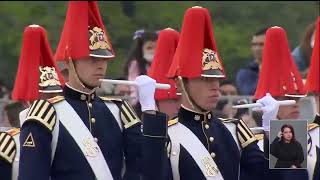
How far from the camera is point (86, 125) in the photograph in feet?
36.3

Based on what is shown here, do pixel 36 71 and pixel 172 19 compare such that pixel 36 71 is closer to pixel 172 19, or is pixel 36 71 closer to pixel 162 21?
pixel 172 19

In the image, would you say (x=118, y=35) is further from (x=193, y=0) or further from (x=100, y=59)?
(x=100, y=59)

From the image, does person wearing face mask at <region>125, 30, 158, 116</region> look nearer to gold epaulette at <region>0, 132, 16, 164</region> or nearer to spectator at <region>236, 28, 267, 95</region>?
spectator at <region>236, 28, 267, 95</region>

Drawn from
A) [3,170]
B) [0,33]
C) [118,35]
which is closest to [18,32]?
[0,33]

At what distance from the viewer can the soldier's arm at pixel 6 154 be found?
11.6 m

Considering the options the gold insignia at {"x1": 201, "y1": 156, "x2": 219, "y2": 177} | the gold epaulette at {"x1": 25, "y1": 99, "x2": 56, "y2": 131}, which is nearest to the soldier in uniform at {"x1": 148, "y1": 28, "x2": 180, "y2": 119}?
the gold insignia at {"x1": 201, "y1": 156, "x2": 219, "y2": 177}

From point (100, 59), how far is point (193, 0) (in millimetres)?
9184

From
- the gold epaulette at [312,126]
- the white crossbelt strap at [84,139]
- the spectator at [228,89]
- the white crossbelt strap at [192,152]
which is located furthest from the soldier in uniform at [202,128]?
the spectator at [228,89]

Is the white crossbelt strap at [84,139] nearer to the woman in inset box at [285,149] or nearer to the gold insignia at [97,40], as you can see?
the gold insignia at [97,40]

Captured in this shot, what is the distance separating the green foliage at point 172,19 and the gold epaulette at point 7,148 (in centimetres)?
725

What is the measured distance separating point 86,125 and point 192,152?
743mm

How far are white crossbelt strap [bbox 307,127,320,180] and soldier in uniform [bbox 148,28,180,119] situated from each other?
1.25 meters

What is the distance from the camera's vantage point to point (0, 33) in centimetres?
2025

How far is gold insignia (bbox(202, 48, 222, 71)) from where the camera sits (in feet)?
37.4
